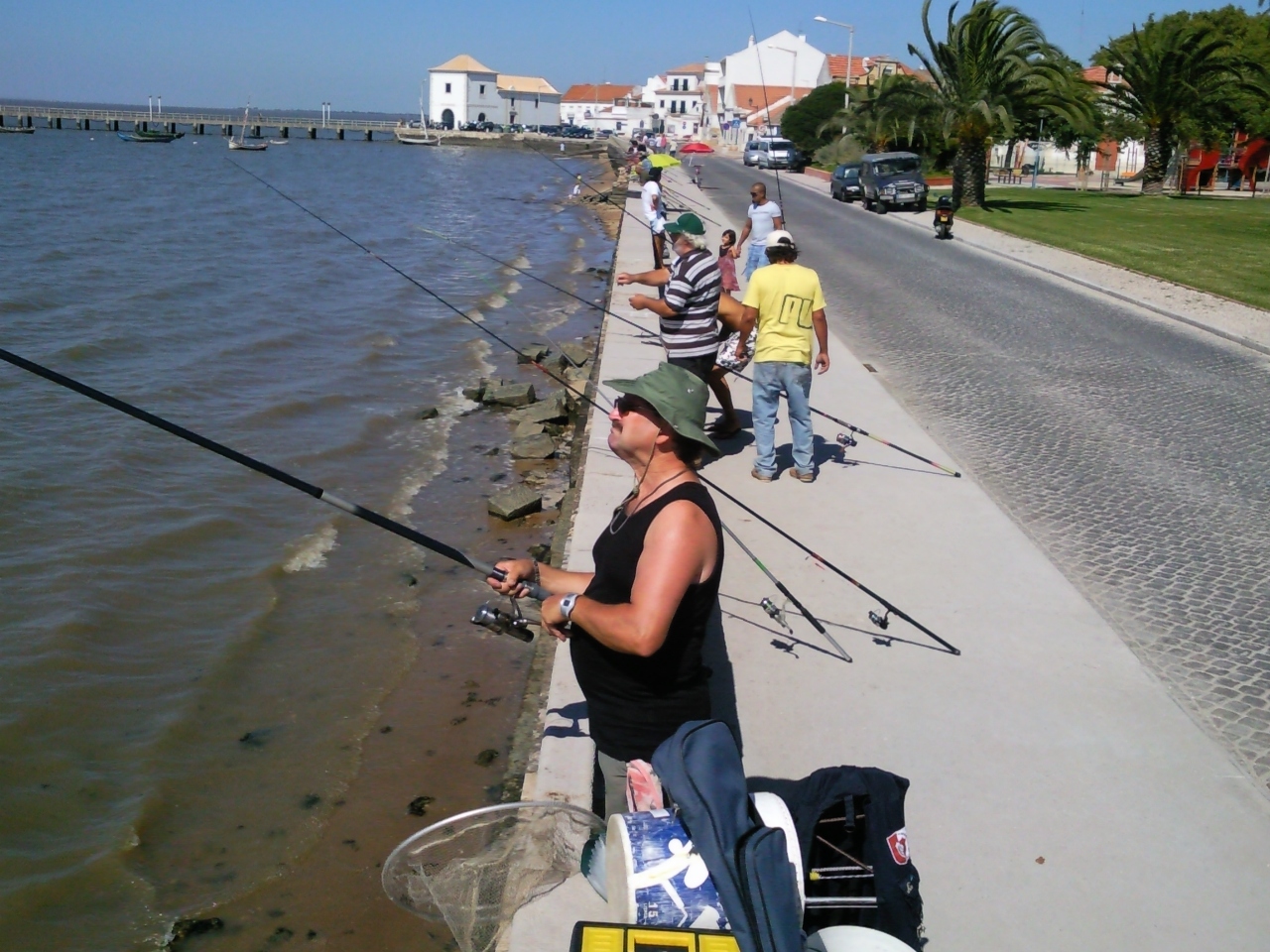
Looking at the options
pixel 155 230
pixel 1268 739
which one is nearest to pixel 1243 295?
pixel 1268 739

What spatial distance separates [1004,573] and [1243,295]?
1323cm

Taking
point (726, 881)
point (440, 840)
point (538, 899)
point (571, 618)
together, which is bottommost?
point (538, 899)

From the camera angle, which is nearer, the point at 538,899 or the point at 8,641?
the point at 538,899

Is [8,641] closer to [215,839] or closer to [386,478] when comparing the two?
[215,839]

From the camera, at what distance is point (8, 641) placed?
7391mm

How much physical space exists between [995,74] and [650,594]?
31.1m

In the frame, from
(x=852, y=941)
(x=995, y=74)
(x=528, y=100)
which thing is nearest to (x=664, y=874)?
(x=852, y=941)

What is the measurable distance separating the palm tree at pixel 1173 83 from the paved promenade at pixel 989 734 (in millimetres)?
31512

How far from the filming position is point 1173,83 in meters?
33.6

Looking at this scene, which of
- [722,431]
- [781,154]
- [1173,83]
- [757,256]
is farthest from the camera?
[781,154]

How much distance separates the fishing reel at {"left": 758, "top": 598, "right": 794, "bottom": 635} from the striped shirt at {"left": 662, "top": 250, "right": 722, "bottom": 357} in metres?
2.70

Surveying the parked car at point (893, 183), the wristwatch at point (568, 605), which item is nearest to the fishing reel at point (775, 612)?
the wristwatch at point (568, 605)

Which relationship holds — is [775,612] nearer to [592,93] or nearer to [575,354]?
[575,354]

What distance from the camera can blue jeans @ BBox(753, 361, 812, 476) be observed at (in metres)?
7.63
